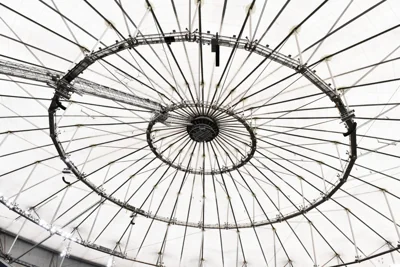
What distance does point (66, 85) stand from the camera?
20406 mm

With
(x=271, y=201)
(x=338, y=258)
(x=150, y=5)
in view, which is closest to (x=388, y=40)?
(x=150, y=5)

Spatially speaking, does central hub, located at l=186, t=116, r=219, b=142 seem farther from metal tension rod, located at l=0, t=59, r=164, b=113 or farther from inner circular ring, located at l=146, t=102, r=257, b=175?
metal tension rod, located at l=0, t=59, r=164, b=113

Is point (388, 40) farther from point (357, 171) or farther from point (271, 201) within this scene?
point (271, 201)

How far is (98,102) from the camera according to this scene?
26.9 metres

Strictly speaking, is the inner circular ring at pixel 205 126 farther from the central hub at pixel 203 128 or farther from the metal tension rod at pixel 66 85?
the metal tension rod at pixel 66 85

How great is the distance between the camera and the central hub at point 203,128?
982 inches

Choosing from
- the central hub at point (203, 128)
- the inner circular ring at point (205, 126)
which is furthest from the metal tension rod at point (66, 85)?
the central hub at point (203, 128)

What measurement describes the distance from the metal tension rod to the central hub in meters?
3.00

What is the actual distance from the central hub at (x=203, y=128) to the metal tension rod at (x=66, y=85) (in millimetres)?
3002

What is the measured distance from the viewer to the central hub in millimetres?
24944

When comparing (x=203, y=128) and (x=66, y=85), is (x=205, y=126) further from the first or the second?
(x=66, y=85)

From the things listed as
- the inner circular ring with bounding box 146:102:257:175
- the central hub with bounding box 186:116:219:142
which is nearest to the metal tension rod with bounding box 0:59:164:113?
the inner circular ring with bounding box 146:102:257:175

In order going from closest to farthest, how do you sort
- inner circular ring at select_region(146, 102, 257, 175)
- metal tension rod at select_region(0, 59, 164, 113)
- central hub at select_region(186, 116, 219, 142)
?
1. metal tension rod at select_region(0, 59, 164, 113)
2. inner circular ring at select_region(146, 102, 257, 175)
3. central hub at select_region(186, 116, 219, 142)

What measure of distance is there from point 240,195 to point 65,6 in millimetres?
21999
